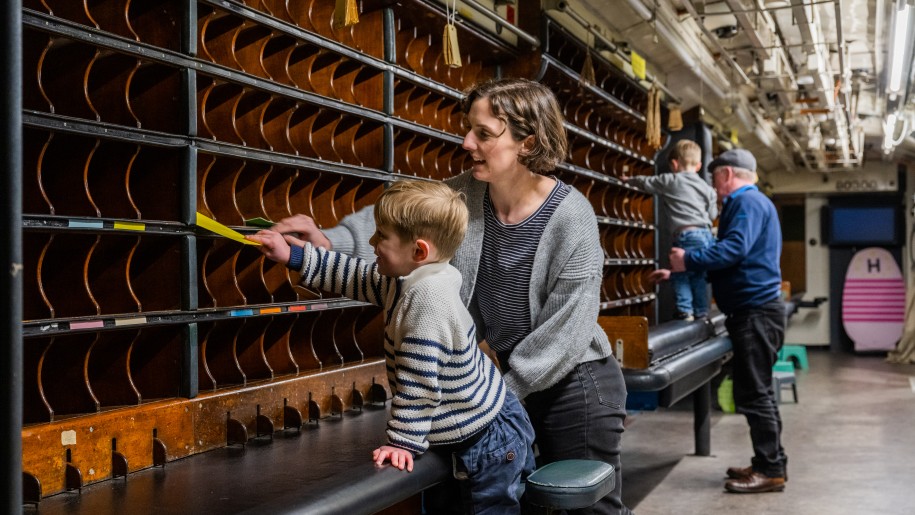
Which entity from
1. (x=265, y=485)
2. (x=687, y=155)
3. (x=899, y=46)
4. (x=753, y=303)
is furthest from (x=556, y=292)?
(x=899, y=46)

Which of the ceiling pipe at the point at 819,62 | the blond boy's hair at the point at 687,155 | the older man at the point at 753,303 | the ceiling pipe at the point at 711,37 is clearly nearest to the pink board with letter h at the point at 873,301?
the ceiling pipe at the point at 819,62

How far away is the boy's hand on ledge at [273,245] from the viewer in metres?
1.97

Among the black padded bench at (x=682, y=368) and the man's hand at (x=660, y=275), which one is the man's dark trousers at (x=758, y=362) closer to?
the black padded bench at (x=682, y=368)

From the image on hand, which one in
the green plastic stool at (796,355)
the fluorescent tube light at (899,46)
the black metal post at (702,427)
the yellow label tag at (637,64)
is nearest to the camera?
the fluorescent tube light at (899,46)

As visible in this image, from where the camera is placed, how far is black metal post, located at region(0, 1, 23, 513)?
972 millimetres

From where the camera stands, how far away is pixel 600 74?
633 cm

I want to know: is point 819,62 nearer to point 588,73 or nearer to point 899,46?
point 899,46

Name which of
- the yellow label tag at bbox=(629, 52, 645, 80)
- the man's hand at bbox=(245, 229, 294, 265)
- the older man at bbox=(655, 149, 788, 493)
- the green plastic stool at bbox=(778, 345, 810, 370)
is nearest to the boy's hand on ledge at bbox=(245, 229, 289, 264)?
the man's hand at bbox=(245, 229, 294, 265)

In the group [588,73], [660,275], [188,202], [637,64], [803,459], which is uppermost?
[637,64]

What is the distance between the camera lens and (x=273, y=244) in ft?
6.47

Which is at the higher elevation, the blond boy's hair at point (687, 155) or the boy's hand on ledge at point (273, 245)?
the blond boy's hair at point (687, 155)

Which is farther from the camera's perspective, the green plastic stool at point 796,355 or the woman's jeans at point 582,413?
the green plastic stool at point 796,355

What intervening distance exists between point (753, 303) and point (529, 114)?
3131 millimetres

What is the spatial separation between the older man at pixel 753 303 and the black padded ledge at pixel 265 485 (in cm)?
290
